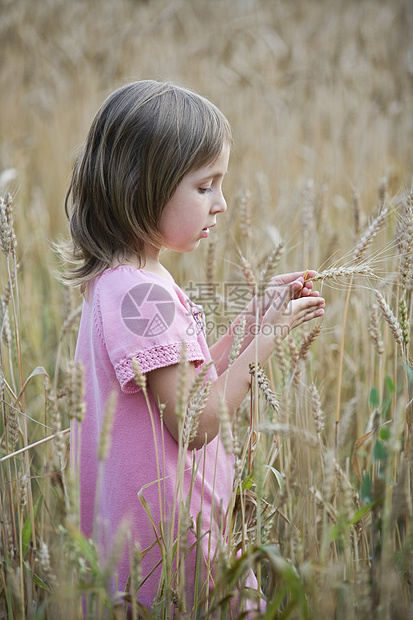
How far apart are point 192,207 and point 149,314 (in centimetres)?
22

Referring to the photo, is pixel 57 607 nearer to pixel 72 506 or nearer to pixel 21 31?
pixel 72 506

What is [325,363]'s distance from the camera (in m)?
1.76

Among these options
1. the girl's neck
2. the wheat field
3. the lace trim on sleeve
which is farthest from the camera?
the girl's neck

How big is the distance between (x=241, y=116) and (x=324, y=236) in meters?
1.50

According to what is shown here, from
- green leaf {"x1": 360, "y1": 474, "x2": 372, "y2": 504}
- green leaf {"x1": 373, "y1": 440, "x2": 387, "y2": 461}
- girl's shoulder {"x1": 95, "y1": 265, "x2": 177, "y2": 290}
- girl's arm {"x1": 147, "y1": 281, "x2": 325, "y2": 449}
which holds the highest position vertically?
girl's shoulder {"x1": 95, "y1": 265, "x2": 177, "y2": 290}

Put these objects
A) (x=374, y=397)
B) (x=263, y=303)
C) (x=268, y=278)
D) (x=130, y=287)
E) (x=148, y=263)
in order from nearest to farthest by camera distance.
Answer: (x=268, y=278), (x=130, y=287), (x=148, y=263), (x=263, y=303), (x=374, y=397)

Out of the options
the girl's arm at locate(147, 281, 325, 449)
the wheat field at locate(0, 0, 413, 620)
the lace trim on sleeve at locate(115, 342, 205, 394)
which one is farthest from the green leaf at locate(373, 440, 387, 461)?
the lace trim on sleeve at locate(115, 342, 205, 394)

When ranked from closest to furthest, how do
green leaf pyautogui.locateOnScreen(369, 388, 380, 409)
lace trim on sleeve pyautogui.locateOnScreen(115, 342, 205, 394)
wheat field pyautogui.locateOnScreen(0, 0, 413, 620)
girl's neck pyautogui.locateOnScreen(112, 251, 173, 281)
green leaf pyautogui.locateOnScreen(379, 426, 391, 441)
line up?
wheat field pyautogui.locateOnScreen(0, 0, 413, 620), lace trim on sleeve pyautogui.locateOnScreen(115, 342, 205, 394), girl's neck pyautogui.locateOnScreen(112, 251, 173, 281), green leaf pyautogui.locateOnScreen(379, 426, 391, 441), green leaf pyautogui.locateOnScreen(369, 388, 380, 409)

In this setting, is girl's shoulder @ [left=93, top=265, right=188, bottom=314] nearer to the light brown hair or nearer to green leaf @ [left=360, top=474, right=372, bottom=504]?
the light brown hair

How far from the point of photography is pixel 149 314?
0.89m

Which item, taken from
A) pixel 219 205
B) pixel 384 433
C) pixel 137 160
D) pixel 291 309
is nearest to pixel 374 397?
pixel 384 433

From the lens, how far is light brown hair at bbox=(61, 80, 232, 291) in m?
0.98

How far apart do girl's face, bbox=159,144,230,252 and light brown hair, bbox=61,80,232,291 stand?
0.01 meters

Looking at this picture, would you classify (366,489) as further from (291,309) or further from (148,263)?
(148,263)
